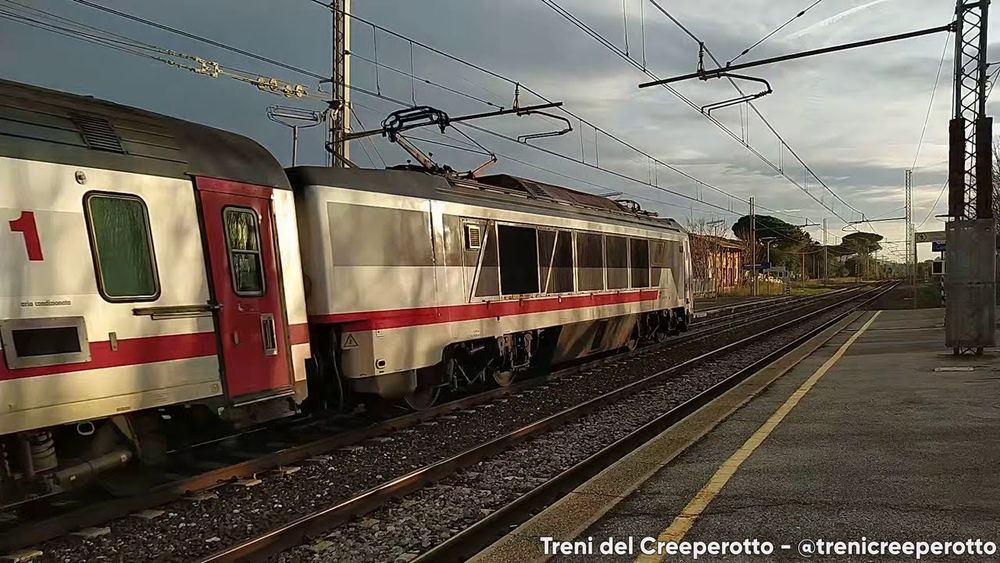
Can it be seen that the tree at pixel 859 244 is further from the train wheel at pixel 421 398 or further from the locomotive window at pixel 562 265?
the train wheel at pixel 421 398

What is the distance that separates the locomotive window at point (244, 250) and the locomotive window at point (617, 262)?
889cm

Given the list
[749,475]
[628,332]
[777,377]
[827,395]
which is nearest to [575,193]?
[628,332]

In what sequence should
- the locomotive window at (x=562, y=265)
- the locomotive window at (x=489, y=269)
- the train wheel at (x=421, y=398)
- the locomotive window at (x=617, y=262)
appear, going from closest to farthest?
the train wheel at (x=421, y=398)
the locomotive window at (x=489, y=269)
the locomotive window at (x=562, y=265)
the locomotive window at (x=617, y=262)

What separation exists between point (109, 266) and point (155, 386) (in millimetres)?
1035

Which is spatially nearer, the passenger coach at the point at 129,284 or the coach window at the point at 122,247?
the passenger coach at the point at 129,284

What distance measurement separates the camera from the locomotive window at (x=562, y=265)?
13.0 m

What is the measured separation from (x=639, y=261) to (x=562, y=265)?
4241 millimetres

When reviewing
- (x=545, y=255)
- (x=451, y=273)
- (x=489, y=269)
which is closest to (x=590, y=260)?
(x=545, y=255)

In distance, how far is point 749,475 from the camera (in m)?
6.45

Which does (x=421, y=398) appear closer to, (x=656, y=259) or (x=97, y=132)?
(x=97, y=132)

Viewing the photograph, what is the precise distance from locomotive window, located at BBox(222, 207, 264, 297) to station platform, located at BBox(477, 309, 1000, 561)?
361 cm

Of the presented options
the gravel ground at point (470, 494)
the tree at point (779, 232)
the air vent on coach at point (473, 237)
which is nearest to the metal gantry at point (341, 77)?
the air vent on coach at point (473, 237)

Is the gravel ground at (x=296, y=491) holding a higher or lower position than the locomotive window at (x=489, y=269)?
lower

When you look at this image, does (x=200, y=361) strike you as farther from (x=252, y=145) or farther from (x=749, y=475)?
(x=749, y=475)
